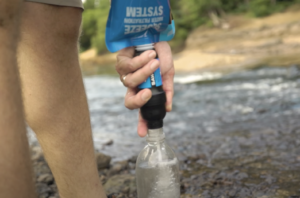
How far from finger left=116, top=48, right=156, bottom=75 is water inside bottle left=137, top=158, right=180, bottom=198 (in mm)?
492

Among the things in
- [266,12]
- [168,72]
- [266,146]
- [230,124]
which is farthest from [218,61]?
[168,72]

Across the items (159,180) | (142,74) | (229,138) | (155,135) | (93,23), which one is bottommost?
(229,138)

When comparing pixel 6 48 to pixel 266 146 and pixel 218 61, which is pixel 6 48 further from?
pixel 218 61

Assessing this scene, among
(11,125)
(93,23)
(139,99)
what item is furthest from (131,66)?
(93,23)

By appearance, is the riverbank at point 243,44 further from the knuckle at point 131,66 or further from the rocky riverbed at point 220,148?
the knuckle at point 131,66

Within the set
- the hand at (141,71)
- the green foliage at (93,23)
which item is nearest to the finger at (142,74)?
the hand at (141,71)

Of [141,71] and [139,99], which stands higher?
[141,71]

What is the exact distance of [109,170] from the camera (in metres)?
2.84

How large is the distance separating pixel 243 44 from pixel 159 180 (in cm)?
2081


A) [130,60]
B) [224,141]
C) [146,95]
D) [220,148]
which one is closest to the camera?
[146,95]

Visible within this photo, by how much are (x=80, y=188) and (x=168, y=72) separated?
668 millimetres

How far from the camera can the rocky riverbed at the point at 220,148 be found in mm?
2148

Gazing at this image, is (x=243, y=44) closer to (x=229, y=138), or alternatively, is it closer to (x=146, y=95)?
(x=229, y=138)

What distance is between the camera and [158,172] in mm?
1479
